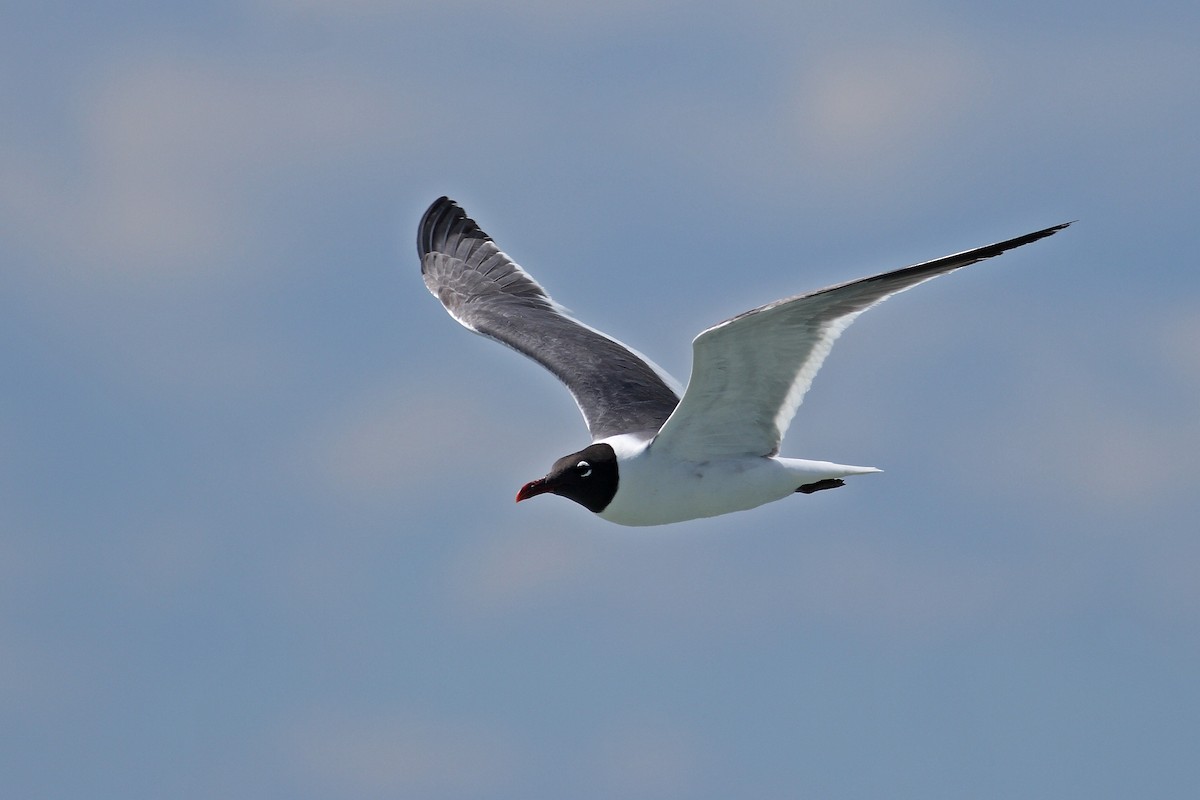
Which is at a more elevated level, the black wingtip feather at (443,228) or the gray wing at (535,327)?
the black wingtip feather at (443,228)

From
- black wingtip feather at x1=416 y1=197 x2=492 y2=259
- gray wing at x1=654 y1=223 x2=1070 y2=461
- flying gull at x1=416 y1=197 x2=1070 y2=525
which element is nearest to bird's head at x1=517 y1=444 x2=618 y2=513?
flying gull at x1=416 y1=197 x2=1070 y2=525

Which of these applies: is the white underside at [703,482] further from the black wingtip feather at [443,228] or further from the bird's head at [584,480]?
the black wingtip feather at [443,228]

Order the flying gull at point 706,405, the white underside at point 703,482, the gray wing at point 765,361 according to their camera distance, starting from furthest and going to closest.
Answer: the white underside at point 703,482
the flying gull at point 706,405
the gray wing at point 765,361

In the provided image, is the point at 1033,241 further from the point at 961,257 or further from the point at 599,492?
the point at 599,492

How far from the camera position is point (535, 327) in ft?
58.2

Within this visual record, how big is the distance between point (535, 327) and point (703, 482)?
14.1 feet

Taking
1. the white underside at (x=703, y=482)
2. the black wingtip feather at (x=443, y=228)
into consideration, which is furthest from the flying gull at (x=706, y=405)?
the black wingtip feather at (x=443, y=228)

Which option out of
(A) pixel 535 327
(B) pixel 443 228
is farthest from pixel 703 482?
(B) pixel 443 228

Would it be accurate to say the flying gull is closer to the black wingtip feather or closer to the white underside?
the white underside

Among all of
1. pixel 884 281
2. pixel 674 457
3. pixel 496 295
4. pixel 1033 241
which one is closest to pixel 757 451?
pixel 674 457

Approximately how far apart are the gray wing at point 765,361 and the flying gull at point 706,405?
1 centimetres

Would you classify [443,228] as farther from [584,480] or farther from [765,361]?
[765,361]

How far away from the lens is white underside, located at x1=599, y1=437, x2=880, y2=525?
45.9ft

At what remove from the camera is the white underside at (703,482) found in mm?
13992
